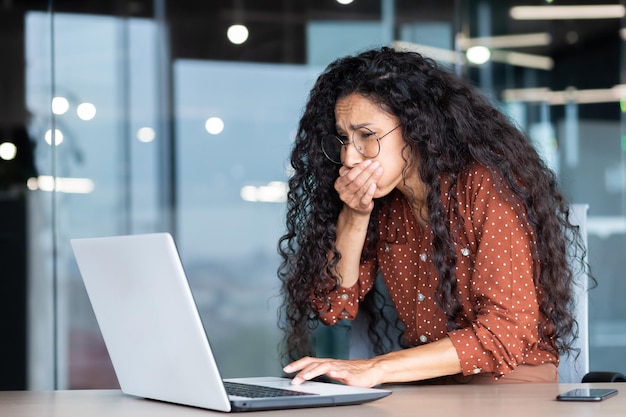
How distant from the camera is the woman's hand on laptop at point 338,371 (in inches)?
62.2

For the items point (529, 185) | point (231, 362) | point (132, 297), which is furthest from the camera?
point (231, 362)

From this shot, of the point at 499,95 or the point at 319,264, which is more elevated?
the point at 499,95

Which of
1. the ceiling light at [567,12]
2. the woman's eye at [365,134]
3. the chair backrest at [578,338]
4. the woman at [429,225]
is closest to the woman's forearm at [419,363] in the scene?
the woman at [429,225]

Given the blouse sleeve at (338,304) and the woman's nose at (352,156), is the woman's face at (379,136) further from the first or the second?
the blouse sleeve at (338,304)

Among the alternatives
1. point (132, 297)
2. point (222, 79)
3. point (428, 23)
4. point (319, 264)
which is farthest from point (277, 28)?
point (132, 297)

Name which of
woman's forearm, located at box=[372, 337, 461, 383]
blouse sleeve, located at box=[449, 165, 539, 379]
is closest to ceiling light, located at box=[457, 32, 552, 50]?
blouse sleeve, located at box=[449, 165, 539, 379]

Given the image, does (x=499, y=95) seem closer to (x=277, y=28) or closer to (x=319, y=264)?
(x=277, y=28)

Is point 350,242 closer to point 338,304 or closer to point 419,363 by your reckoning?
point 338,304

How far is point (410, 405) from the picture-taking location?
1438mm

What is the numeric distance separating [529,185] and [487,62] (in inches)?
91.1

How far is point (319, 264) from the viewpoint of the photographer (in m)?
2.12

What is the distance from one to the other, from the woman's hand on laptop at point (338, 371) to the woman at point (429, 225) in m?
0.04

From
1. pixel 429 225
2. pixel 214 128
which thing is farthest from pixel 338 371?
pixel 214 128

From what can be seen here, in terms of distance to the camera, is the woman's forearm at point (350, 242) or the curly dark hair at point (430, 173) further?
the woman's forearm at point (350, 242)
